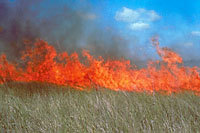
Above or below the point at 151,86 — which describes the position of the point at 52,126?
below

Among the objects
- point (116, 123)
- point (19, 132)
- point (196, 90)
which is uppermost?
point (196, 90)

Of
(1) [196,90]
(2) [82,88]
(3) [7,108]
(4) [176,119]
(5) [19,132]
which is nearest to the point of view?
(5) [19,132]

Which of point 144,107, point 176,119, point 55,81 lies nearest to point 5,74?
point 55,81

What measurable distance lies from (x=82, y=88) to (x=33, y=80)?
4053mm

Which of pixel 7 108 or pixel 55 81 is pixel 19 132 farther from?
pixel 55 81

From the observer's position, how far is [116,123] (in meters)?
5.13

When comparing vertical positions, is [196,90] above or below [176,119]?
above

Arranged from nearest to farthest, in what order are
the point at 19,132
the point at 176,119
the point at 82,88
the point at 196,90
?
the point at 19,132 < the point at 176,119 < the point at 196,90 < the point at 82,88

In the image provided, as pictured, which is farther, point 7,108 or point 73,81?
point 73,81

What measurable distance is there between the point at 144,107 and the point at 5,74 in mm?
9532

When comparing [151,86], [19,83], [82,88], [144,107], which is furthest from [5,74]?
[144,107]

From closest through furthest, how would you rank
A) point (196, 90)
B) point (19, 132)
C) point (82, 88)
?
point (19, 132)
point (196, 90)
point (82, 88)

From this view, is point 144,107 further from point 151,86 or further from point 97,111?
point 151,86

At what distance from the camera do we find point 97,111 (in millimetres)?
6180
